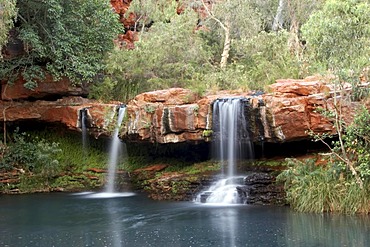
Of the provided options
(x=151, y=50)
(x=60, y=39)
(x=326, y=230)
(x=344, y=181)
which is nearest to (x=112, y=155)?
(x=60, y=39)

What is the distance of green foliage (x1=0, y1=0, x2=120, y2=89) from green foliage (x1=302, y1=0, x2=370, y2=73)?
1011 cm

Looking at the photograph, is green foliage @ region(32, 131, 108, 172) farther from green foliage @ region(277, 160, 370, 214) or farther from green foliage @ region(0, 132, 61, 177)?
green foliage @ region(277, 160, 370, 214)

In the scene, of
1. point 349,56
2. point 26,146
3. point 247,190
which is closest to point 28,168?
point 26,146

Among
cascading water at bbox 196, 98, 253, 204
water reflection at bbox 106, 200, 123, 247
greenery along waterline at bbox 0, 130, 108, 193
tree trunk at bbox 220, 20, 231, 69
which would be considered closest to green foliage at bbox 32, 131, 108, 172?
greenery along waterline at bbox 0, 130, 108, 193

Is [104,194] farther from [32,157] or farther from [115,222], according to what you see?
[115,222]

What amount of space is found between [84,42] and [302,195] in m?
12.0

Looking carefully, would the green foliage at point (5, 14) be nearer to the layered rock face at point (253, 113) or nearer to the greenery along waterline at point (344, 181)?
the layered rock face at point (253, 113)

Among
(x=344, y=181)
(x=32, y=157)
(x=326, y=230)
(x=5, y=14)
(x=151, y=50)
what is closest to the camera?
(x=326, y=230)

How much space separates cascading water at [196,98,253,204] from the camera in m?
16.2

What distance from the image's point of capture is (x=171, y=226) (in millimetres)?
12664

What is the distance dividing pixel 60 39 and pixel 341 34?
11.4 m

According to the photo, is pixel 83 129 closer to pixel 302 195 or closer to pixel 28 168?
pixel 28 168

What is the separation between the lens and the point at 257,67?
877 inches

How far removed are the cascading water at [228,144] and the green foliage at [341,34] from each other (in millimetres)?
4101
